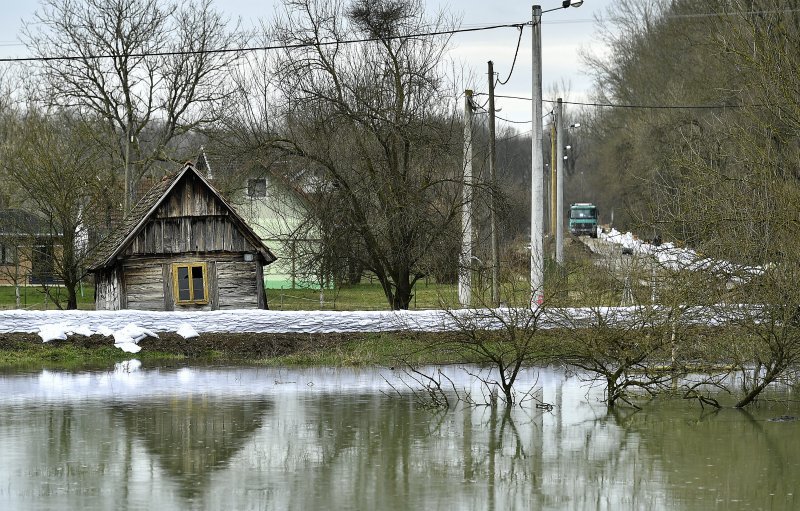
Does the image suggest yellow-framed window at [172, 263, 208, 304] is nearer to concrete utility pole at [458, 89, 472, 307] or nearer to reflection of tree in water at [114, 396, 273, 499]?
concrete utility pole at [458, 89, 472, 307]

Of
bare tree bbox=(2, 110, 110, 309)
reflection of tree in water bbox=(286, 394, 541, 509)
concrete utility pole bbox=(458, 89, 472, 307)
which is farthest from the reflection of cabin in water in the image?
reflection of tree in water bbox=(286, 394, 541, 509)

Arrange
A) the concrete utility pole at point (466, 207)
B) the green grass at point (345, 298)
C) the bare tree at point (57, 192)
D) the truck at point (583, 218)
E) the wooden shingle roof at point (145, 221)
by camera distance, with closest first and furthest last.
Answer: the concrete utility pole at point (466, 207), the wooden shingle roof at point (145, 221), the bare tree at point (57, 192), the green grass at point (345, 298), the truck at point (583, 218)

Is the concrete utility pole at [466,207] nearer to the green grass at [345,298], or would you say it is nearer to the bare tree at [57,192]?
the green grass at [345,298]

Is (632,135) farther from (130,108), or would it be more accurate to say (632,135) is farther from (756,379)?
(756,379)

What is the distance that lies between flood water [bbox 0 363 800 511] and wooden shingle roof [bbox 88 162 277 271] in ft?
41.9

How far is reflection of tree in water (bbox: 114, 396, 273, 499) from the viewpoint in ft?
41.1

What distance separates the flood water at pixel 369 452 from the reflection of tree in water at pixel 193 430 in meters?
0.02

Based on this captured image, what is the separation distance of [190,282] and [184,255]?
2.54 ft

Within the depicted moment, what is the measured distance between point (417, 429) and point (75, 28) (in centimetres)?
4020

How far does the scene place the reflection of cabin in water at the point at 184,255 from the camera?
107 feet

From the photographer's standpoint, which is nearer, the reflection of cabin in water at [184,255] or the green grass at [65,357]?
the green grass at [65,357]

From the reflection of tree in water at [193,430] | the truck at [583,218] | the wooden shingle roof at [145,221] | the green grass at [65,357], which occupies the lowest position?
the reflection of tree in water at [193,430]

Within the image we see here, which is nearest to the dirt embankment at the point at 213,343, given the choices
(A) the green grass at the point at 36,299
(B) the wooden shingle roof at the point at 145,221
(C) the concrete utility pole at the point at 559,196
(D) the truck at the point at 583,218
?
Answer: (B) the wooden shingle roof at the point at 145,221

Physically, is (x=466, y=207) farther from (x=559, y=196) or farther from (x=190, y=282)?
(x=559, y=196)
